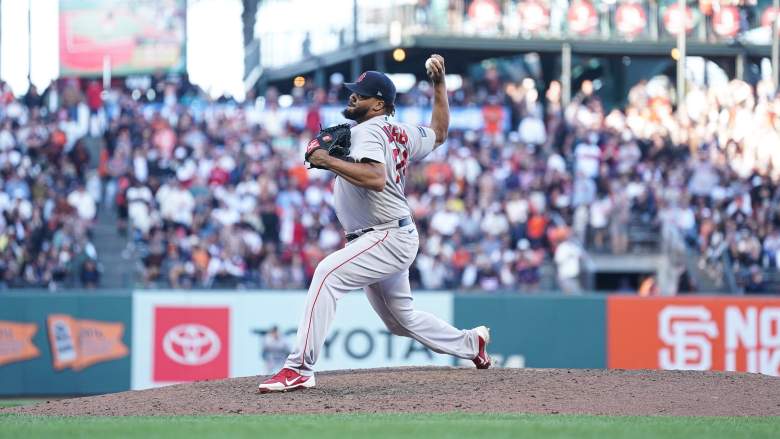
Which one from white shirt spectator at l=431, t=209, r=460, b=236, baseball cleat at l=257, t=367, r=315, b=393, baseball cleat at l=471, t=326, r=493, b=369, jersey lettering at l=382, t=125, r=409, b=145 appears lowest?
baseball cleat at l=257, t=367, r=315, b=393

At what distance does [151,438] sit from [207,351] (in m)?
8.95

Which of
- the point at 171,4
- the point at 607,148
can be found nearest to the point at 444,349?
the point at 607,148

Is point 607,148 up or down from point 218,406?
up

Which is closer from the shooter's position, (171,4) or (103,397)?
(103,397)

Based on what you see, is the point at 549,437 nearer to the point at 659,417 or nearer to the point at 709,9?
the point at 659,417

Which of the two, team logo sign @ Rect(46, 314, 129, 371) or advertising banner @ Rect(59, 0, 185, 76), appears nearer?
team logo sign @ Rect(46, 314, 129, 371)

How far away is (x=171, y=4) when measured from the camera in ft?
88.0

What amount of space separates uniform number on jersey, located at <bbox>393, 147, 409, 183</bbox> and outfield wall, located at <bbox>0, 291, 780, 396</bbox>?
707 cm

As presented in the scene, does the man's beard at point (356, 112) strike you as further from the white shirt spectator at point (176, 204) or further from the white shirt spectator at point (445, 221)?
the white shirt spectator at point (176, 204)

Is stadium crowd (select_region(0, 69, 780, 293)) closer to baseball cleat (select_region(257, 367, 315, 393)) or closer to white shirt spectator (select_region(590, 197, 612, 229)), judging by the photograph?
white shirt spectator (select_region(590, 197, 612, 229))

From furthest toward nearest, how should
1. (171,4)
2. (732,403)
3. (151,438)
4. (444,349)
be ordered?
(171,4), (444,349), (732,403), (151,438)

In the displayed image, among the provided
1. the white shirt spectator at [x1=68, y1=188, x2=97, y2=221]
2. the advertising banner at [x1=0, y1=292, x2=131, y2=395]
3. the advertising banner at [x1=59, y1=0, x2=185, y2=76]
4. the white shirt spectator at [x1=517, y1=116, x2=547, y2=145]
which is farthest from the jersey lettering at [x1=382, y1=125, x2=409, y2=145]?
the advertising banner at [x1=59, y1=0, x2=185, y2=76]

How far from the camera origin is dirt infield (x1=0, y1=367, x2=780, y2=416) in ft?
25.2

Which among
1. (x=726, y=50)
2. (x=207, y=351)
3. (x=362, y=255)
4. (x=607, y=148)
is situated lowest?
(x=207, y=351)
